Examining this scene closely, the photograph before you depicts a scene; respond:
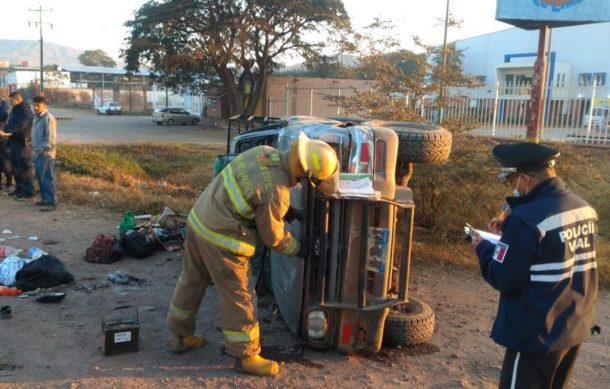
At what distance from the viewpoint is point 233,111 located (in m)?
33.1

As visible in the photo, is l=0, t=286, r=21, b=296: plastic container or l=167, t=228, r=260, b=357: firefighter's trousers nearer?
l=167, t=228, r=260, b=357: firefighter's trousers

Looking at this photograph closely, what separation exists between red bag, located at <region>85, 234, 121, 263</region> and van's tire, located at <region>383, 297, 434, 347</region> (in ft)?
10.9

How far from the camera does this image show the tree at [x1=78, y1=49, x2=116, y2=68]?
111m

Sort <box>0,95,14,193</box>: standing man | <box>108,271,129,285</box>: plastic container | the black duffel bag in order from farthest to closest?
<box>0,95,14,193</box>: standing man
<box>108,271,129,285</box>: plastic container
the black duffel bag

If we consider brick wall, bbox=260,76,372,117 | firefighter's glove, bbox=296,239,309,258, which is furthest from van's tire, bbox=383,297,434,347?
brick wall, bbox=260,76,372,117

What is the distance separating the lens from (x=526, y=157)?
2451mm

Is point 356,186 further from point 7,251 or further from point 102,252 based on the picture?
point 7,251

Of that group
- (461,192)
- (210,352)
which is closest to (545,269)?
(210,352)

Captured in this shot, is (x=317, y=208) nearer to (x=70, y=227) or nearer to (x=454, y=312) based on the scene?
(x=454, y=312)

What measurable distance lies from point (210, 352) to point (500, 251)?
7.72 feet

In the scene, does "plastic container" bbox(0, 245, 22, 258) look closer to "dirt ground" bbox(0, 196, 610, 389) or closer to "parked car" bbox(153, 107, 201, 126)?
"dirt ground" bbox(0, 196, 610, 389)

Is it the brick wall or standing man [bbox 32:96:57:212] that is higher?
the brick wall

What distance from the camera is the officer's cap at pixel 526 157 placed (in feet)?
8.01

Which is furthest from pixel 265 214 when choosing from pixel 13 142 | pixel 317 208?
pixel 13 142
